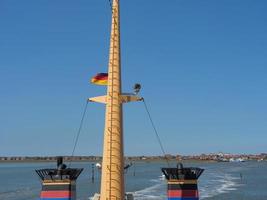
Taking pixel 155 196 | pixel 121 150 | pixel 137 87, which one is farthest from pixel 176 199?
pixel 155 196

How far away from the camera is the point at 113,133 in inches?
603

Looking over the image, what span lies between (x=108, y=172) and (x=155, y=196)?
5835 centimetres

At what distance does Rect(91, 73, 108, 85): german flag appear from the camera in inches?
643

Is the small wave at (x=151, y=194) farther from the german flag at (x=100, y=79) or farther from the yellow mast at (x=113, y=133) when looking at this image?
the yellow mast at (x=113, y=133)

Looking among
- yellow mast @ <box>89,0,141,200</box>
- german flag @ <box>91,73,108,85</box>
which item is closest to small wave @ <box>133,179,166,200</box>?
german flag @ <box>91,73,108,85</box>

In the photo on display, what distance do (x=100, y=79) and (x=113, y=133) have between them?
2.02m

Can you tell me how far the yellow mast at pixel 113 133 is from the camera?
15.1 meters

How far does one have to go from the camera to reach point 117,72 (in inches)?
620

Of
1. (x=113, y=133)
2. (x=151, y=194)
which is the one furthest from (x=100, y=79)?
(x=151, y=194)

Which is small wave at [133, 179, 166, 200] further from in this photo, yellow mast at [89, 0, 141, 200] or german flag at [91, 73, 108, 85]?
yellow mast at [89, 0, 141, 200]

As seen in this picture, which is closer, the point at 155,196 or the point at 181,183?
the point at 181,183

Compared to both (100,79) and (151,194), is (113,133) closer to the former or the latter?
(100,79)

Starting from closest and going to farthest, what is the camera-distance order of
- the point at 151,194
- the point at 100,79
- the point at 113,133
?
the point at 113,133 → the point at 100,79 → the point at 151,194

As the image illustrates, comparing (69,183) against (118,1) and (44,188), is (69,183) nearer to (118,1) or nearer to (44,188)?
(44,188)
